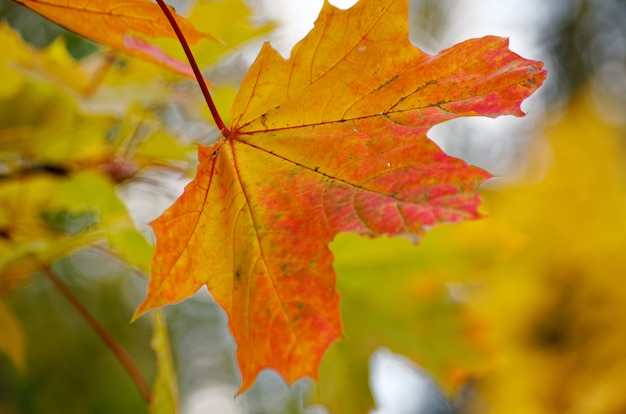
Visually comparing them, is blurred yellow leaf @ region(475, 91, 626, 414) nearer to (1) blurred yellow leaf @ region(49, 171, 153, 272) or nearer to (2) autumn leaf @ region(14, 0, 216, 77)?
(1) blurred yellow leaf @ region(49, 171, 153, 272)

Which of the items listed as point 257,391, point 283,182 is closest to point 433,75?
point 283,182

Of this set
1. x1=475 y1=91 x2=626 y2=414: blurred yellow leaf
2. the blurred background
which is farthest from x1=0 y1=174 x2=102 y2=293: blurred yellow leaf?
x1=475 y1=91 x2=626 y2=414: blurred yellow leaf

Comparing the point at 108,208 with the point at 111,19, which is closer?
the point at 111,19

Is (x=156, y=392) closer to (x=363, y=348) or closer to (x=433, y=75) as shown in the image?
(x=433, y=75)

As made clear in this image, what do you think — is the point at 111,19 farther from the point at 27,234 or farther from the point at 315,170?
the point at 27,234

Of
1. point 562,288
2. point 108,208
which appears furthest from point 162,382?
point 562,288

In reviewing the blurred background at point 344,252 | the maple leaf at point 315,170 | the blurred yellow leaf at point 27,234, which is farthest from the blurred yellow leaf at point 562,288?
the maple leaf at point 315,170
